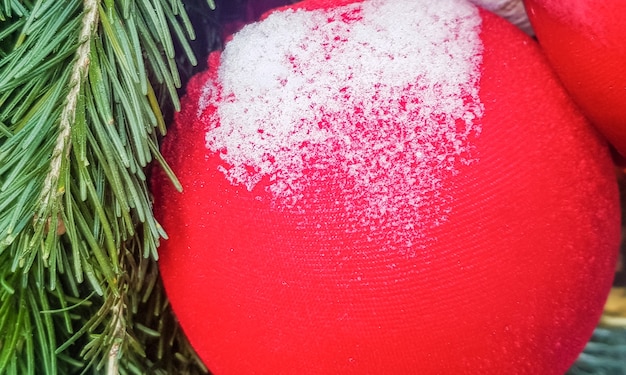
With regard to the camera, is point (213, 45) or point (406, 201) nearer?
point (406, 201)

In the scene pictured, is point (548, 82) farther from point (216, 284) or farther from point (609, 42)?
point (216, 284)

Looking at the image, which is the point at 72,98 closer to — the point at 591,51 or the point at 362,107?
the point at 362,107

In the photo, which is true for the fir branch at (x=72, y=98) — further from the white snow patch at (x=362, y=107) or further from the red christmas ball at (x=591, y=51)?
the red christmas ball at (x=591, y=51)

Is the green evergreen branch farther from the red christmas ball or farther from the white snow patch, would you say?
the red christmas ball

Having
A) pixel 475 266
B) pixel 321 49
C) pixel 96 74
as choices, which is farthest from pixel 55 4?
pixel 475 266

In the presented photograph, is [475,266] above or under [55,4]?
under

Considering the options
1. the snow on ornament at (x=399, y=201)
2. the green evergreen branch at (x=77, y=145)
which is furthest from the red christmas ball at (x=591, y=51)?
the green evergreen branch at (x=77, y=145)

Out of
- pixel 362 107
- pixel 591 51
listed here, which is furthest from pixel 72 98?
pixel 591 51
